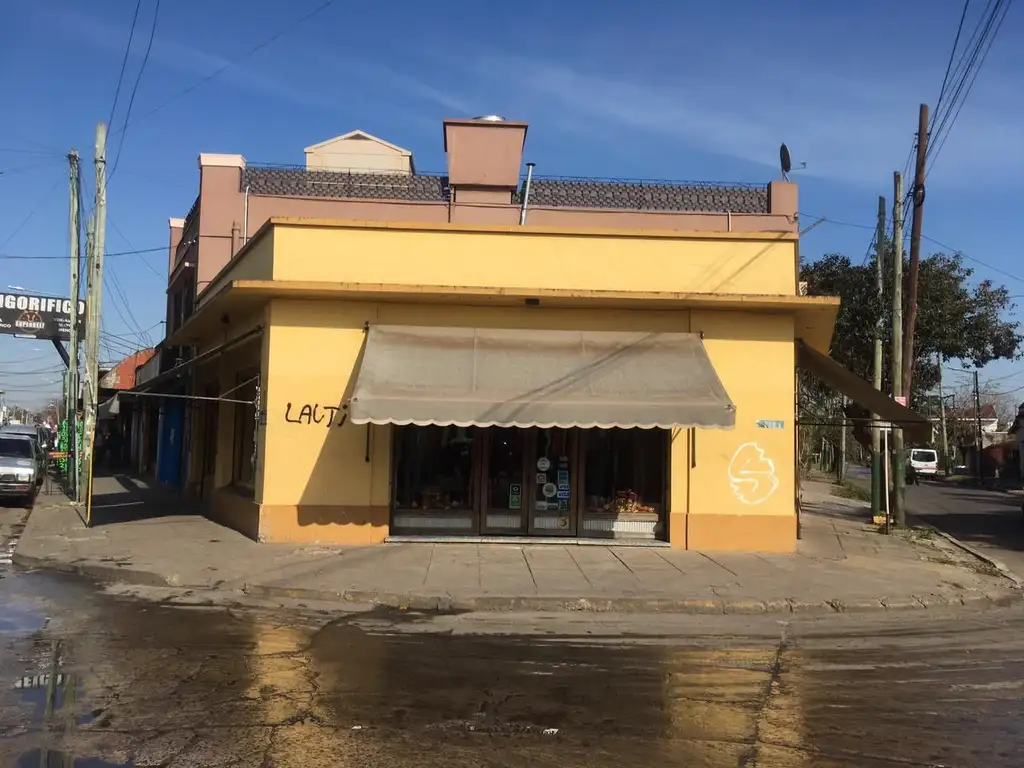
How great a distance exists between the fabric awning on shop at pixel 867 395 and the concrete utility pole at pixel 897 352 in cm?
354

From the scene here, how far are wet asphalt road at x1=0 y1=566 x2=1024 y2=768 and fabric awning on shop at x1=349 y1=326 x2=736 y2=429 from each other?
3314 mm

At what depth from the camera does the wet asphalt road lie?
5168mm

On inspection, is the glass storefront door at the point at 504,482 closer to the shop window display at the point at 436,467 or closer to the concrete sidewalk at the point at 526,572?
the shop window display at the point at 436,467

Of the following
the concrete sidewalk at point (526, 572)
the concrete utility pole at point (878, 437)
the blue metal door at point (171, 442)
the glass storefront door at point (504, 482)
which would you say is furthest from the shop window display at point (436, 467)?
the blue metal door at point (171, 442)

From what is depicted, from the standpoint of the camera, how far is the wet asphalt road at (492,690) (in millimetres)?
5168

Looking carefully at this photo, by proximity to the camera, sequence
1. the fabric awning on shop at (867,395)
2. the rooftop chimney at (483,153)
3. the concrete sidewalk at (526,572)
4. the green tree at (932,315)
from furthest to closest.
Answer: the green tree at (932,315) < the rooftop chimney at (483,153) < the fabric awning on shop at (867,395) < the concrete sidewalk at (526,572)

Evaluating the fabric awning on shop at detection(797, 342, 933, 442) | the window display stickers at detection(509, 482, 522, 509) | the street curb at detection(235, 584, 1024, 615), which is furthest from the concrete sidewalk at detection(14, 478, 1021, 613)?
the fabric awning on shop at detection(797, 342, 933, 442)

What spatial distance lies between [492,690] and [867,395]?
11004 millimetres

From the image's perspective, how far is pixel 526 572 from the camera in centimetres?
1170

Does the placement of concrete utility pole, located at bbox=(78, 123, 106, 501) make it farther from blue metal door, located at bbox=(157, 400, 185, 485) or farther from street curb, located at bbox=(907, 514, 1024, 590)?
street curb, located at bbox=(907, 514, 1024, 590)

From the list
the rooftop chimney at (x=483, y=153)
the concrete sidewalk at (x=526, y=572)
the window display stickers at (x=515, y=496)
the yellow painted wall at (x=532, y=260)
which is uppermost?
the rooftop chimney at (x=483, y=153)

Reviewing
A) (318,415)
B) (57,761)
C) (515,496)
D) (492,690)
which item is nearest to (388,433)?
(318,415)

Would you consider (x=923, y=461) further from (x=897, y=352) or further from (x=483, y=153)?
(x=483, y=153)

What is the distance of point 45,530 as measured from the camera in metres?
15.8
